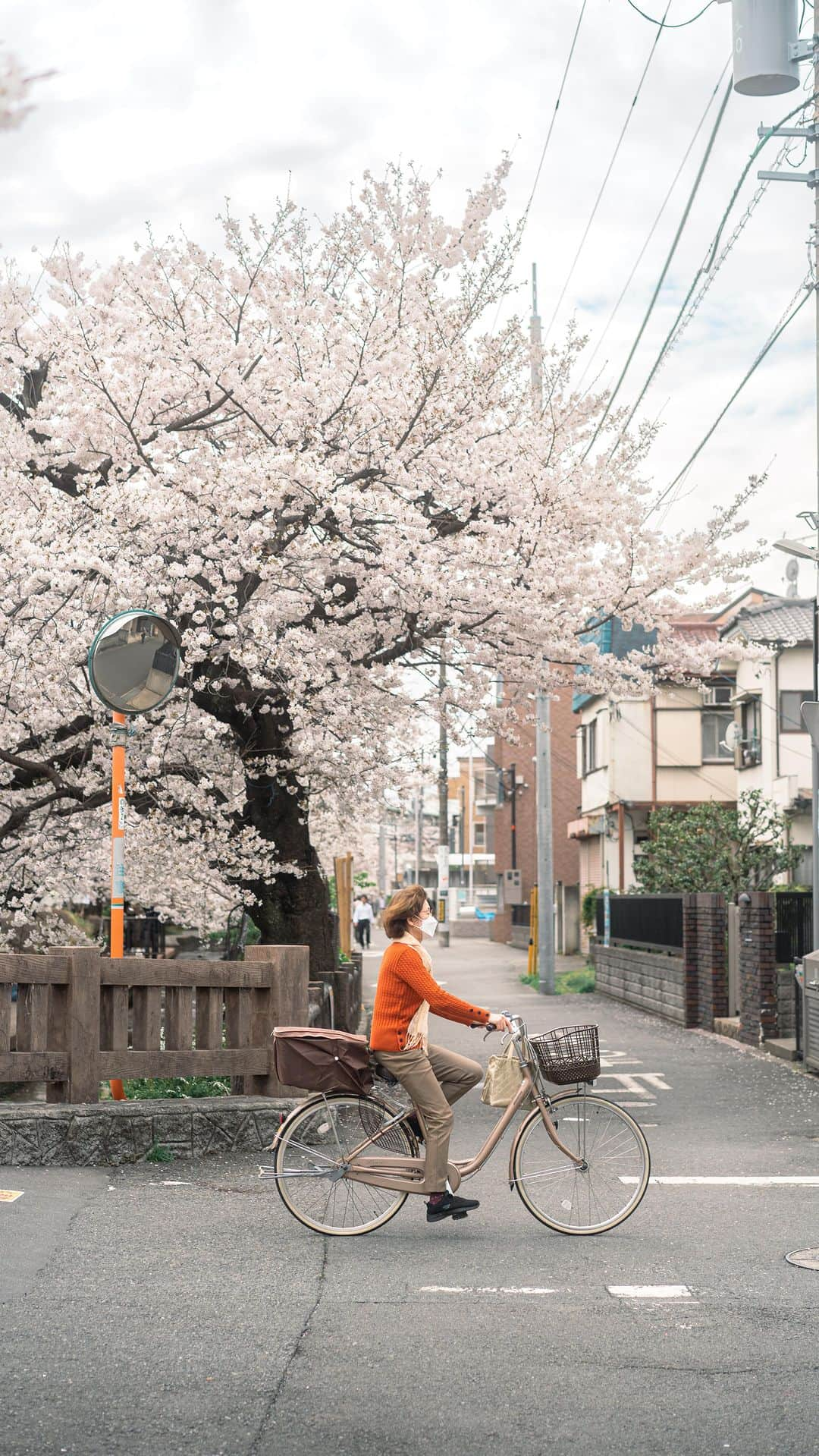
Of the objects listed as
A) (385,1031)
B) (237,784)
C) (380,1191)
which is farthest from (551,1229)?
(237,784)

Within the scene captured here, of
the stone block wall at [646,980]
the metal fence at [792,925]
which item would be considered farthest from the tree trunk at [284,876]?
the stone block wall at [646,980]

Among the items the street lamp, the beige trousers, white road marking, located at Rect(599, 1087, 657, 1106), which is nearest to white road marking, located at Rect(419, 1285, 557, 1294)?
the beige trousers

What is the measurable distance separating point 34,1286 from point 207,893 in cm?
1176

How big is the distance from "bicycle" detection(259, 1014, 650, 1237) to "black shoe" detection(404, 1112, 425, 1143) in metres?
0.02

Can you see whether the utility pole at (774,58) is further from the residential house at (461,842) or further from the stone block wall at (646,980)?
the residential house at (461,842)

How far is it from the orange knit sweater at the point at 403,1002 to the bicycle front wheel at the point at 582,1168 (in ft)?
2.16

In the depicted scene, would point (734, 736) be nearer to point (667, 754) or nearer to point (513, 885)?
point (667, 754)

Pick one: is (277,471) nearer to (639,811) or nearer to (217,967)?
(217,967)

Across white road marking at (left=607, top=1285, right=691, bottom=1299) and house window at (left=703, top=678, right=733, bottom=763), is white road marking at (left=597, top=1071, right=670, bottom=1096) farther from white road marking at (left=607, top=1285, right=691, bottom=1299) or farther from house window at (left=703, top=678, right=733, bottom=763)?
house window at (left=703, top=678, right=733, bottom=763)

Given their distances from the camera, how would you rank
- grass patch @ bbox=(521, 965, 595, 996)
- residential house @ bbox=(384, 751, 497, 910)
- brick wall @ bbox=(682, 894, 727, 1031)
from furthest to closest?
residential house @ bbox=(384, 751, 497, 910)
grass patch @ bbox=(521, 965, 595, 996)
brick wall @ bbox=(682, 894, 727, 1031)

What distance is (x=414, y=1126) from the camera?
7.30 metres

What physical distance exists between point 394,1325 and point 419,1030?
1.92m

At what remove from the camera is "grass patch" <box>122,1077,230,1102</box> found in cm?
1083

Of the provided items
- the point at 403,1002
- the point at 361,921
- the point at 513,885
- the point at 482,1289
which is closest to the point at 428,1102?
the point at 403,1002
